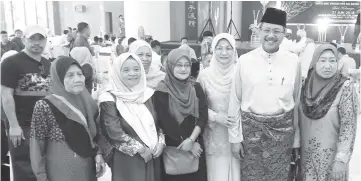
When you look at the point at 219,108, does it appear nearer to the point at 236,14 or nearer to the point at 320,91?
the point at 320,91

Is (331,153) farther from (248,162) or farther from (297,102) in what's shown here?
(248,162)

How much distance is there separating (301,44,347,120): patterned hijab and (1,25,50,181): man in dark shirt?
1.64 metres

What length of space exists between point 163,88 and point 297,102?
2.57 ft

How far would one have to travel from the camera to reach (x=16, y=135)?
218cm

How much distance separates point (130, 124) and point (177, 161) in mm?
344

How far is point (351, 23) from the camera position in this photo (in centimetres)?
1029

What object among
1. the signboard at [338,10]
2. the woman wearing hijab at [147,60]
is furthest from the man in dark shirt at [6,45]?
the signboard at [338,10]

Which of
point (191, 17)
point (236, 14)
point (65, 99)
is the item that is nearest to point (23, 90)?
point (65, 99)

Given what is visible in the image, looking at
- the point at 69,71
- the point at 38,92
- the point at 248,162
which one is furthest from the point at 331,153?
the point at 38,92

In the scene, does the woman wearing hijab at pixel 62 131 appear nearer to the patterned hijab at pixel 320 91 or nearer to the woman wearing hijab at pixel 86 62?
the patterned hijab at pixel 320 91

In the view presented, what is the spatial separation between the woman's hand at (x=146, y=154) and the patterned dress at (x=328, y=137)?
2.92 ft

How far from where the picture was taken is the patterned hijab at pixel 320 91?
1.82m

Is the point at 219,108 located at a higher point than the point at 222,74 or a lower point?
lower

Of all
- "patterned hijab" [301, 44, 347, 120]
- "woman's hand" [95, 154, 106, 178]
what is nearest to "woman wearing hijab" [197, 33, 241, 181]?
"patterned hijab" [301, 44, 347, 120]
